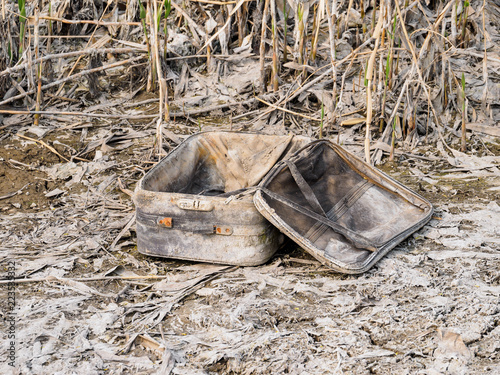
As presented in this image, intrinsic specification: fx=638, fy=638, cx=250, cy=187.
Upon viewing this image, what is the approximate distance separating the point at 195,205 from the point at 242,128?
1.85 m

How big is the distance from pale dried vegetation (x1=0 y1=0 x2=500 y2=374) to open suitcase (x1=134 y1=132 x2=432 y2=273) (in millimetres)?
112

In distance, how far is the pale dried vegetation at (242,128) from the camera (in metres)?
2.67

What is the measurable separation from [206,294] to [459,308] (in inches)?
45.7

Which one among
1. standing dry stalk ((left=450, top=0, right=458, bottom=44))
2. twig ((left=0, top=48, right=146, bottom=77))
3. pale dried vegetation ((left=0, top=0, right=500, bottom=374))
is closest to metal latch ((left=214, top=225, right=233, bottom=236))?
pale dried vegetation ((left=0, top=0, right=500, bottom=374))

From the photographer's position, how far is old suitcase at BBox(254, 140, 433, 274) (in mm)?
3205

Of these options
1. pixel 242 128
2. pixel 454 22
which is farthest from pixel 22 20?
pixel 454 22

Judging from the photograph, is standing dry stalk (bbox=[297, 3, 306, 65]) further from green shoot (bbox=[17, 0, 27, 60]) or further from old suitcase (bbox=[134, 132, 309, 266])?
green shoot (bbox=[17, 0, 27, 60])

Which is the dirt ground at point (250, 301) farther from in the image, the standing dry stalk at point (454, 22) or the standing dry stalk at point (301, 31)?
the standing dry stalk at point (301, 31)

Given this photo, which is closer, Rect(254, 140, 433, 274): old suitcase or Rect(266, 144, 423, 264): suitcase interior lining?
Rect(254, 140, 433, 274): old suitcase

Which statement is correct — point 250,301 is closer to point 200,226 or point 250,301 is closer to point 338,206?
point 200,226

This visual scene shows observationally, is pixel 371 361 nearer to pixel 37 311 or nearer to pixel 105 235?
pixel 37 311

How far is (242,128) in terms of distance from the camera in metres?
4.94

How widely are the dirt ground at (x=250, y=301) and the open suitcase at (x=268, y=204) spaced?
10cm

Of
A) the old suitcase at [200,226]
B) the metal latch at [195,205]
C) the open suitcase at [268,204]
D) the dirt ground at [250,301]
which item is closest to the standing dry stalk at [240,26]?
the open suitcase at [268,204]
